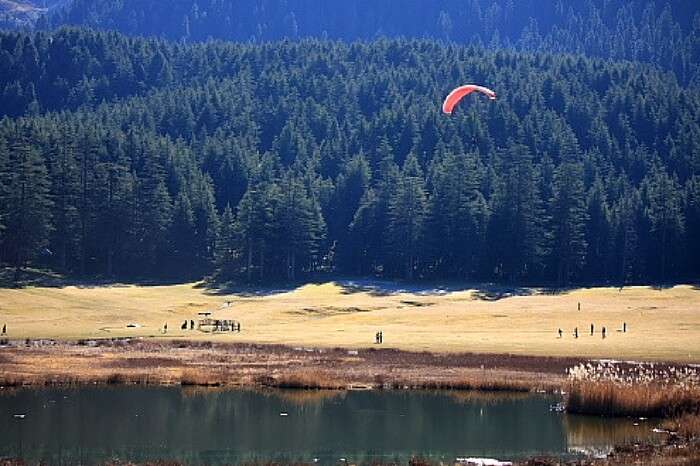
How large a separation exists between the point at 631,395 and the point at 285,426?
11240mm

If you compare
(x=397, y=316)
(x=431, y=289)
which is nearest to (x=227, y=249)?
(x=431, y=289)

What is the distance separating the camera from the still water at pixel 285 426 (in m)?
33.1

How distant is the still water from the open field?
1485 cm

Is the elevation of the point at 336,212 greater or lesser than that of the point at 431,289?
greater

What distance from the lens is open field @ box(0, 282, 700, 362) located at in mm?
59844

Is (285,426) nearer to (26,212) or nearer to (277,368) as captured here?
(277,368)

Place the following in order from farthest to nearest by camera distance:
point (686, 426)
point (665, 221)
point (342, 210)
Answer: point (342, 210)
point (665, 221)
point (686, 426)

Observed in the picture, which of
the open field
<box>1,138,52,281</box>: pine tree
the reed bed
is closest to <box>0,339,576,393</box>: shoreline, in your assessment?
the open field

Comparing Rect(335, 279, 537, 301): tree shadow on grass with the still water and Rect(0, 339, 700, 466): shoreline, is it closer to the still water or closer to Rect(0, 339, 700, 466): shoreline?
Rect(0, 339, 700, 466): shoreline

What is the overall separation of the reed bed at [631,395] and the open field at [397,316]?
13426mm

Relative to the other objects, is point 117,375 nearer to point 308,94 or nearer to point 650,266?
point 650,266

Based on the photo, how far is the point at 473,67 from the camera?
7510 inches

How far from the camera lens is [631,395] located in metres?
36.8

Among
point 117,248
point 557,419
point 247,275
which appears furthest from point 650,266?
point 557,419
